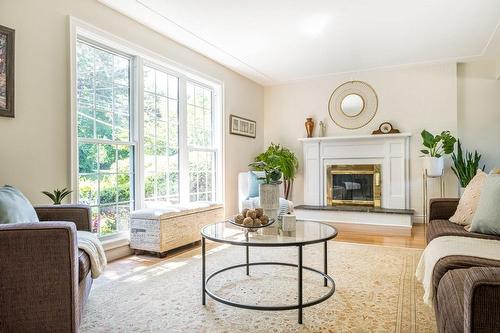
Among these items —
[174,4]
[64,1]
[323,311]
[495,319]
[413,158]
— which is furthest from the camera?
[413,158]

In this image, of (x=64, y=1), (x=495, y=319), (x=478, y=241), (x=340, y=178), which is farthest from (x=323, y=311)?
(x=340, y=178)

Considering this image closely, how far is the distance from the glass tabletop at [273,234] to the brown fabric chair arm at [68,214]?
A: 2.74 feet

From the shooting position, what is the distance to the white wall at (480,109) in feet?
16.5

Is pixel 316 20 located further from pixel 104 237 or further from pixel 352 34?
→ pixel 104 237

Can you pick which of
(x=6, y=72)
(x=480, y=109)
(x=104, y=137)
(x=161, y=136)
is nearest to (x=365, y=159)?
(x=480, y=109)

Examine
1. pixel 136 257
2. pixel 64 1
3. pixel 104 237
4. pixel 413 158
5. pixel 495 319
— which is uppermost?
pixel 64 1

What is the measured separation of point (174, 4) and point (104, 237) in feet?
7.80

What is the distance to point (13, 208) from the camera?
1885mm

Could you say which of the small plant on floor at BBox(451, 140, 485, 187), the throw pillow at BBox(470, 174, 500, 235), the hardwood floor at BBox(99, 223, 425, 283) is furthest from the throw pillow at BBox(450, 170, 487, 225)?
the small plant on floor at BBox(451, 140, 485, 187)

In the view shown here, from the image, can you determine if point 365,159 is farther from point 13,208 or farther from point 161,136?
point 13,208

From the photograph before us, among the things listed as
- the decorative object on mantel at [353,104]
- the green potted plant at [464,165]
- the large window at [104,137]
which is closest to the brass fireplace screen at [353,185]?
the decorative object on mantel at [353,104]

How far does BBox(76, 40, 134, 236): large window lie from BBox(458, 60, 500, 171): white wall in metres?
4.87

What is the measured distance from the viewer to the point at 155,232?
335 centimetres

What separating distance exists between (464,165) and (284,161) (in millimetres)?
2694
